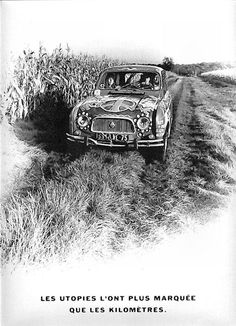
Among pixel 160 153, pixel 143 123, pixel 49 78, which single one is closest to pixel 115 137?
pixel 143 123

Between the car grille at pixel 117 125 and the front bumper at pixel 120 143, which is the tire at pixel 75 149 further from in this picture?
the car grille at pixel 117 125

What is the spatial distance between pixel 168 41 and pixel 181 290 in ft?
4.60

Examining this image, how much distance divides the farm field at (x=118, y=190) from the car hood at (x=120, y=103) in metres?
0.21

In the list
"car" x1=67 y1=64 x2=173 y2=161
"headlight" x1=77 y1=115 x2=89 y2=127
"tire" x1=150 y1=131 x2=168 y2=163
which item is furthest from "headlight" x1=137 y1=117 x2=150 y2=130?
"headlight" x1=77 y1=115 x2=89 y2=127

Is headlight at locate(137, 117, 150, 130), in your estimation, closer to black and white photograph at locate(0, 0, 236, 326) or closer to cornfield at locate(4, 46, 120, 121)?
black and white photograph at locate(0, 0, 236, 326)

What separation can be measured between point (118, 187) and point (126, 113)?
43 centimetres

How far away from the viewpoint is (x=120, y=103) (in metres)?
3.87

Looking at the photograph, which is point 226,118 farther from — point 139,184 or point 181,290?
point 181,290

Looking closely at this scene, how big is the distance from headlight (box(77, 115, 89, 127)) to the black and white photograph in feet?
0.15

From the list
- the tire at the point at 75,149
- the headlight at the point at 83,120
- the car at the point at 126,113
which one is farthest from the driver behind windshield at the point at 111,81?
the tire at the point at 75,149

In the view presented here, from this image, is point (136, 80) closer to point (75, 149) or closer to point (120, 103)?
point (120, 103)

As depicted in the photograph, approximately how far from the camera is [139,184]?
397 cm

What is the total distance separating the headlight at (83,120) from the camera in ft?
12.7

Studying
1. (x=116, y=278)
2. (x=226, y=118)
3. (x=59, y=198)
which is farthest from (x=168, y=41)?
(x=116, y=278)
